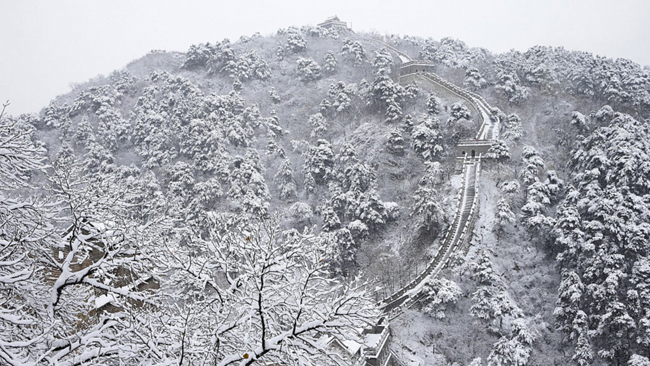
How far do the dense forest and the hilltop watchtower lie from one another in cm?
1781

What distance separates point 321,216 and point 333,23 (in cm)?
5069

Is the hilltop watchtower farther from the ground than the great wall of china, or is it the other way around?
the hilltop watchtower

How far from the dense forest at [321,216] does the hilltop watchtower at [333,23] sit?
1781 cm

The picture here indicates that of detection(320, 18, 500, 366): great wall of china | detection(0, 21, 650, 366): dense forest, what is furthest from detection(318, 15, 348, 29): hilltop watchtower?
detection(320, 18, 500, 366): great wall of china

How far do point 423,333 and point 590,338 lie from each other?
23.2 feet

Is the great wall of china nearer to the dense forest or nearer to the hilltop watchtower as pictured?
the dense forest

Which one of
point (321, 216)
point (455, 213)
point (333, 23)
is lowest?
point (321, 216)

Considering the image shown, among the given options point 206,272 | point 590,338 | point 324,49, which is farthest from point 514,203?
point 324,49

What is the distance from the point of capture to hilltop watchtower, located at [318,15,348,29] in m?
69.9

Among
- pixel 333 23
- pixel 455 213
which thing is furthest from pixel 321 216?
pixel 333 23

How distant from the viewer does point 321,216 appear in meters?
29.4

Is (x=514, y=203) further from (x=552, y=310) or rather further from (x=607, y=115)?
(x=607, y=115)

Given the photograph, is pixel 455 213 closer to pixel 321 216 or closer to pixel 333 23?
pixel 321 216

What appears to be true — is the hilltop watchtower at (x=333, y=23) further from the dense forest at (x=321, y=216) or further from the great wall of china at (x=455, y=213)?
the great wall of china at (x=455, y=213)
